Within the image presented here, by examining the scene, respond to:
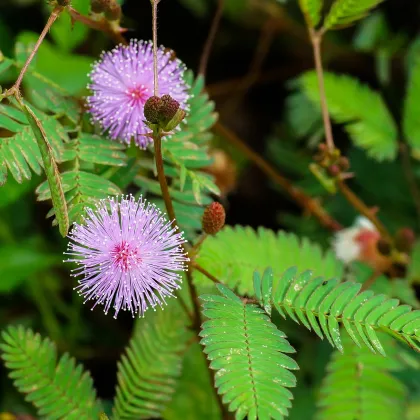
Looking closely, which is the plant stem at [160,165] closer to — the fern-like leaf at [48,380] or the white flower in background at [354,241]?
the fern-like leaf at [48,380]

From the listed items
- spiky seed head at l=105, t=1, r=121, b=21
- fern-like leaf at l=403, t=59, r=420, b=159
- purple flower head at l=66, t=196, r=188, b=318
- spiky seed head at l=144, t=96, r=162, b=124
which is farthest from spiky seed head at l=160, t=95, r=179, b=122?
fern-like leaf at l=403, t=59, r=420, b=159

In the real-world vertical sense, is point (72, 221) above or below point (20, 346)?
above

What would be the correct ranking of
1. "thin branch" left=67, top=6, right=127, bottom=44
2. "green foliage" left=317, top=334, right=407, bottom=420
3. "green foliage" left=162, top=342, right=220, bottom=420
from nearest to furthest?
"thin branch" left=67, top=6, right=127, bottom=44 → "green foliage" left=317, top=334, right=407, bottom=420 → "green foliage" left=162, top=342, right=220, bottom=420

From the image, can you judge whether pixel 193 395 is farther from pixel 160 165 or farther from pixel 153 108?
pixel 153 108

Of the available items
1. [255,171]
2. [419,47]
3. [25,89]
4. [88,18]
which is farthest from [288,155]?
[88,18]

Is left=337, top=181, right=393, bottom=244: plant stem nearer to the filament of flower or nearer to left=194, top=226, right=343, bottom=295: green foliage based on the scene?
left=194, top=226, right=343, bottom=295: green foliage

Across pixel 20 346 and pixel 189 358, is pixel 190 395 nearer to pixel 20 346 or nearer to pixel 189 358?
pixel 189 358
